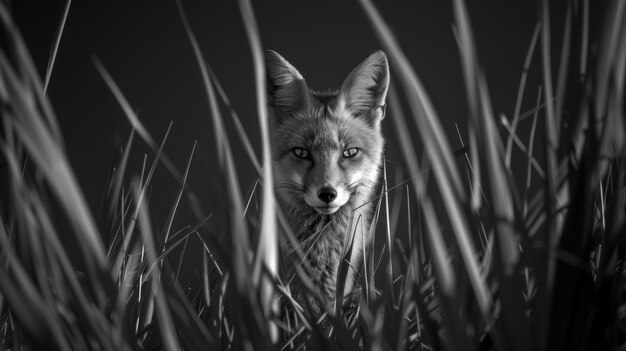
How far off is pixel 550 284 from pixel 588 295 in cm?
2

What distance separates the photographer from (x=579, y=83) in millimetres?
159

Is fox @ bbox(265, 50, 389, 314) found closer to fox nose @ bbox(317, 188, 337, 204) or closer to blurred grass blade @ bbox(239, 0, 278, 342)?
fox nose @ bbox(317, 188, 337, 204)

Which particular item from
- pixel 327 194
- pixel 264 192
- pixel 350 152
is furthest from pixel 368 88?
pixel 264 192

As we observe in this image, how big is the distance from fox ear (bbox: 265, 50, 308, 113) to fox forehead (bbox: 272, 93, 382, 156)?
26 mm

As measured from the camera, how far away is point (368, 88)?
1.04 m

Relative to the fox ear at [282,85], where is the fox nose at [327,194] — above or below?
below

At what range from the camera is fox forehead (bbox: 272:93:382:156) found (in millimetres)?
913

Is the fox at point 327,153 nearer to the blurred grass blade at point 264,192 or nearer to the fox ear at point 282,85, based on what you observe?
the fox ear at point 282,85

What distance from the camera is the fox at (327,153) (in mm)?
798

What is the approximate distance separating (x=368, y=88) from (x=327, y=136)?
0.20 metres

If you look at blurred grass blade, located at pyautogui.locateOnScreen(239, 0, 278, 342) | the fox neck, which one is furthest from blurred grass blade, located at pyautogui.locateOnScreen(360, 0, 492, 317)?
the fox neck

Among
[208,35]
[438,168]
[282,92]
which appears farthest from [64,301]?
[208,35]

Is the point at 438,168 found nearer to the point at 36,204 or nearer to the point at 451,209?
the point at 451,209

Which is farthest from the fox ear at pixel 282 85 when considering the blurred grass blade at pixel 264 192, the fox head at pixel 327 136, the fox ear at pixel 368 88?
the blurred grass blade at pixel 264 192
